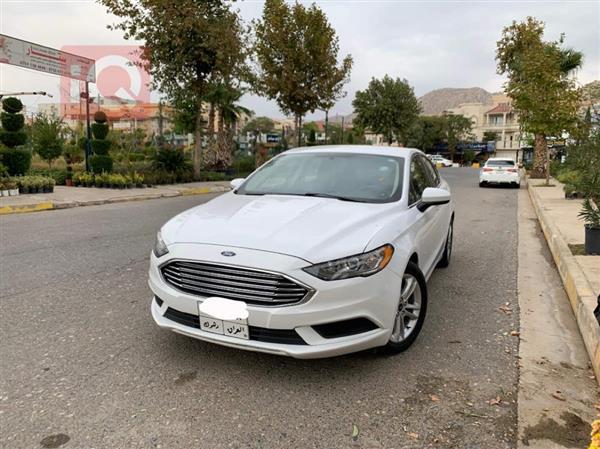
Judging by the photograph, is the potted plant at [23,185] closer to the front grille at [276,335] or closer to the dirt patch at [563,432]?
the front grille at [276,335]

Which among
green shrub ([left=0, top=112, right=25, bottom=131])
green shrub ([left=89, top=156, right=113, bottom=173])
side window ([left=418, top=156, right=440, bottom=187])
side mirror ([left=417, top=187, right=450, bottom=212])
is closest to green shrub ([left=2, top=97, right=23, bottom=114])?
green shrub ([left=0, top=112, right=25, bottom=131])

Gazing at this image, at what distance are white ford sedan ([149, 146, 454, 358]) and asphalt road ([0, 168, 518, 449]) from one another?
297 millimetres

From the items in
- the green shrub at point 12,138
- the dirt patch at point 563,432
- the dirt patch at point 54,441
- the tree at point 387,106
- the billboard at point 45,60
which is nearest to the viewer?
the dirt patch at point 54,441

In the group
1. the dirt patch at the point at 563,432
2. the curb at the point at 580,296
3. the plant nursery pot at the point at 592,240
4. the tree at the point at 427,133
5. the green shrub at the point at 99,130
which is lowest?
the dirt patch at the point at 563,432

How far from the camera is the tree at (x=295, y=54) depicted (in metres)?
23.8

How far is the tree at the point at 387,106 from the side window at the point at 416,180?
4625cm

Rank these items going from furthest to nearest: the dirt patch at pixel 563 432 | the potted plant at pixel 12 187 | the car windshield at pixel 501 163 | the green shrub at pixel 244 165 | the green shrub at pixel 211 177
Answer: the green shrub at pixel 244 165 → the car windshield at pixel 501 163 → the green shrub at pixel 211 177 → the potted plant at pixel 12 187 → the dirt patch at pixel 563 432

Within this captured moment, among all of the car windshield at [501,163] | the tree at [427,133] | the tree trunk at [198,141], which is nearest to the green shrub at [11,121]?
the tree trunk at [198,141]

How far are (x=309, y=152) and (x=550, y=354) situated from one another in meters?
2.79

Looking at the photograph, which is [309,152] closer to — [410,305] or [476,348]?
[410,305]

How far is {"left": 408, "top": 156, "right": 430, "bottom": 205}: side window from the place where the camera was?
4250 mm

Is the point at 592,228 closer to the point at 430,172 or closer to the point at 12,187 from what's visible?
the point at 430,172

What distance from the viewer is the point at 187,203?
1373cm

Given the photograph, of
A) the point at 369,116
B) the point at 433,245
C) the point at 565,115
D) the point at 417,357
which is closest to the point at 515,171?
the point at 565,115
